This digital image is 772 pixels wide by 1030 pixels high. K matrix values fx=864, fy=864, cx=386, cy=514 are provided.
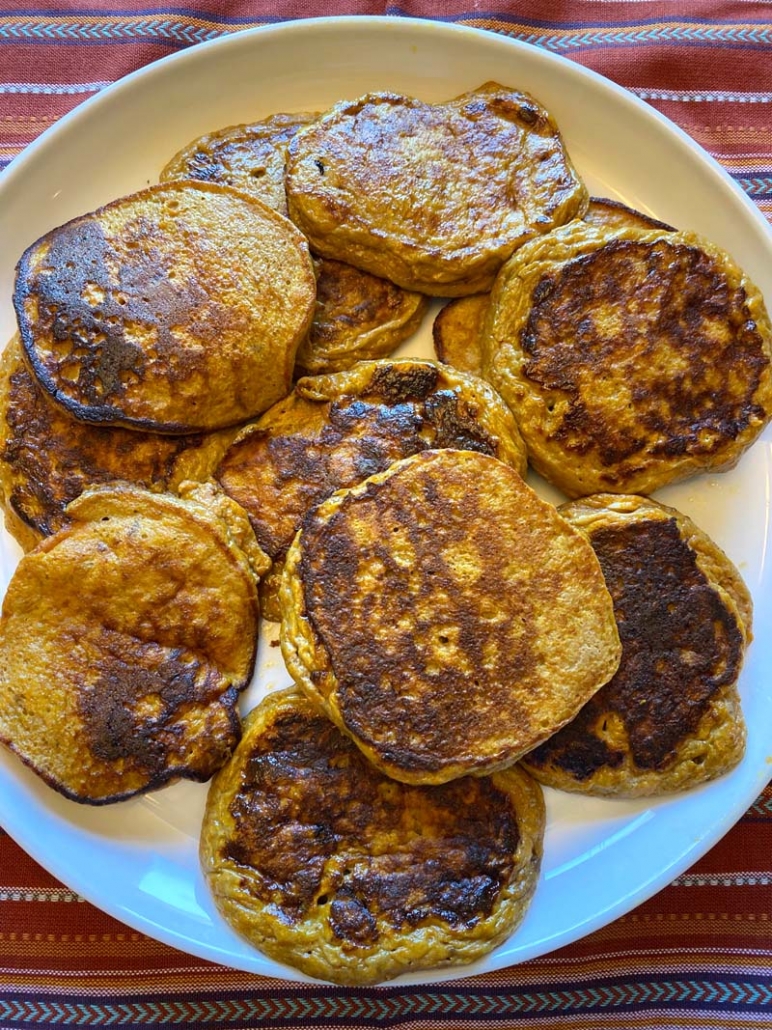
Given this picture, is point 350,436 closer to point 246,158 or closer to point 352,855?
point 246,158

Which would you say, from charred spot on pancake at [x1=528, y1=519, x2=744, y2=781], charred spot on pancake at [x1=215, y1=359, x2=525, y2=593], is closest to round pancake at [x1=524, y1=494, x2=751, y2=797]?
charred spot on pancake at [x1=528, y1=519, x2=744, y2=781]

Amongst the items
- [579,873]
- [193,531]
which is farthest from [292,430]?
[579,873]

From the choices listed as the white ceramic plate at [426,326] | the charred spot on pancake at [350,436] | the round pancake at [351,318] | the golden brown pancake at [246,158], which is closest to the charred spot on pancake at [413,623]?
the charred spot on pancake at [350,436]

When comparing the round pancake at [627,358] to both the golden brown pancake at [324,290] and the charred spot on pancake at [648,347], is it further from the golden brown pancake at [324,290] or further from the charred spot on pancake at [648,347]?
the golden brown pancake at [324,290]

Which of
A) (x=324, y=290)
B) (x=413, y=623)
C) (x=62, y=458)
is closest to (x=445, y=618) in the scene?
(x=413, y=623)

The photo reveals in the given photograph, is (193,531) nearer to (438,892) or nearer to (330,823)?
(330,823)
